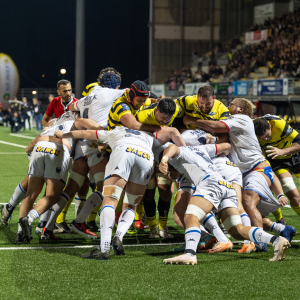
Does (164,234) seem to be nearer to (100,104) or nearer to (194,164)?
(194,164)

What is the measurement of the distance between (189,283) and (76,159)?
7.91ft

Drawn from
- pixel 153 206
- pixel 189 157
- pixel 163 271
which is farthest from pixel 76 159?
pixel 163 271

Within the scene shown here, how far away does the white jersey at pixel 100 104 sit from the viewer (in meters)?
5.41

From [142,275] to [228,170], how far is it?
5.43 feet

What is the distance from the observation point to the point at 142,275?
3.79 metres

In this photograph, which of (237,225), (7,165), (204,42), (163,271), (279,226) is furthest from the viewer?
(204,42)

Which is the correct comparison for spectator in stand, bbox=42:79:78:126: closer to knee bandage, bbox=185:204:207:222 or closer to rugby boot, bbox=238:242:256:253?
knee bandage, bbox=185:204:207:222

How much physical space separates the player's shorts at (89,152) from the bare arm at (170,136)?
0.85 m

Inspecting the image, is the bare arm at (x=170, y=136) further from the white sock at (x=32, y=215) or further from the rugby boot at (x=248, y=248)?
the white sock at (x=32, y=215)

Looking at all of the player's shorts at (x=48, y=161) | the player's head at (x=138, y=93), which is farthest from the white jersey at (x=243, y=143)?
the player's shorts at (x=48, y=161)

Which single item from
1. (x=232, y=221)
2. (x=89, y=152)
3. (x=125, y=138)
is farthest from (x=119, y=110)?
(x=232, y=221)

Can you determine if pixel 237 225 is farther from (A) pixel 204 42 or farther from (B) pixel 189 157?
(A) pixel 204 42

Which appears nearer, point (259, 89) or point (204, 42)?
point (259, 89)

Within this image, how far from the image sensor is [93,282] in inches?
140
